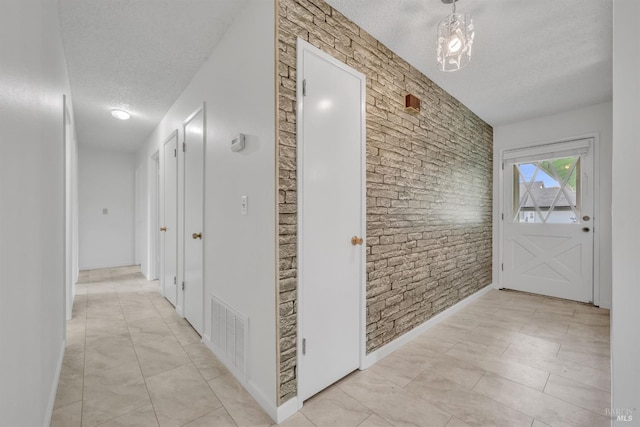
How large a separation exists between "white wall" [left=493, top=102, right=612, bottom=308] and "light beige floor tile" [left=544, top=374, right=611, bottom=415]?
2.44 meters

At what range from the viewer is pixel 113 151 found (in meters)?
5.88

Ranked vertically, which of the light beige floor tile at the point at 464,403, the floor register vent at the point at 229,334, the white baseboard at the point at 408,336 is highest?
the floor register vent at the point at 229,334

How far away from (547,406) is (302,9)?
2872mm

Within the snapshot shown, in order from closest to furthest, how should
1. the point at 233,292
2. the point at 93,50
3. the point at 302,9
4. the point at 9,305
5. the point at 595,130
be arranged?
the point at 9,305
the point at 302,9
the point at 233,292
the point at 93,50
the point at 595,130

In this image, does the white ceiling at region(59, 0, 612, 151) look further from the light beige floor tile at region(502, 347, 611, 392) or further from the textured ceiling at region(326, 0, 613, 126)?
the light beige floor tile at region(502, 347, 611, 392)

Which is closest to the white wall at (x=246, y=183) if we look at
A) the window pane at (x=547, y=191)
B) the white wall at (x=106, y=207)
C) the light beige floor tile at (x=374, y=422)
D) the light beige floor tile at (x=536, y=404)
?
the light beige floor tile at (x=374, y=422)

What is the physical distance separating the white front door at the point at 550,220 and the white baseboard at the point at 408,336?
1274 millimetres

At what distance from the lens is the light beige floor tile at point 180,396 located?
62.7 inches

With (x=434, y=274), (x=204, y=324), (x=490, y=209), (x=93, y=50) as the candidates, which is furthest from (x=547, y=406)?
(x=93, y=50)

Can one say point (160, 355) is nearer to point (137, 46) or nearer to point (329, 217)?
point (329, 217)

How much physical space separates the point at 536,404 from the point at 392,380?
2.82 ft

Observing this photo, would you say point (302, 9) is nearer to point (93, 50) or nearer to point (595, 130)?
point (93, 50)

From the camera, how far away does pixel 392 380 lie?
1.92 metres

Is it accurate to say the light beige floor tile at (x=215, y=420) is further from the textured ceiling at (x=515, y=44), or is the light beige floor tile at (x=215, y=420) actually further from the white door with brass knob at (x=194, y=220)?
the textured ceiling at (x=515, y=44)
